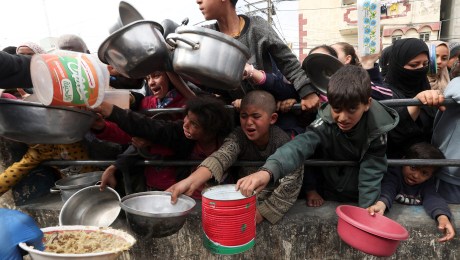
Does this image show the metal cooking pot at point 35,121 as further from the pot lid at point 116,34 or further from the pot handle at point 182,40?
the pot handle at point 182,40

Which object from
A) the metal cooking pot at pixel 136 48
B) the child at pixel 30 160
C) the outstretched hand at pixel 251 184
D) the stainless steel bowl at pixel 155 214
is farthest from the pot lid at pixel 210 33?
the child at pixel 30 160

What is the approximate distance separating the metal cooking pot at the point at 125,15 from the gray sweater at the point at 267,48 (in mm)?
767

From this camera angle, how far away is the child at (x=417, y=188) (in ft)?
6.14

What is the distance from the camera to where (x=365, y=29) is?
253cm

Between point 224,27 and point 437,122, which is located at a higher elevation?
point 224,27

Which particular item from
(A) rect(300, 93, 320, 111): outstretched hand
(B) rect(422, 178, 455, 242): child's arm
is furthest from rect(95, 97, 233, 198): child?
(B) rect(422, 178, 455, 242): child's arm

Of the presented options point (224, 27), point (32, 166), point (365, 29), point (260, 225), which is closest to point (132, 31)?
point (224, 27)

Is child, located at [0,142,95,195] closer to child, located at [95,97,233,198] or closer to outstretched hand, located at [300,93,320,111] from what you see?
child, located at [95,97,233,198]

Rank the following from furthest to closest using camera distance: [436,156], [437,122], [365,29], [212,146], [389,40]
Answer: [389,40], [365,29], [212,146], [437,122], [436,156]

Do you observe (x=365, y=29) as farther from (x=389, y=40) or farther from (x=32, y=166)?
(x=389, y=40)

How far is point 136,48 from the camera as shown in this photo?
5.63 ft

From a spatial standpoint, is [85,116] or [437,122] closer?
[85,116]

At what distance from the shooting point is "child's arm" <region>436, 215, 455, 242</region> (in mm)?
1747

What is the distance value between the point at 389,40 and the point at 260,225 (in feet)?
85.1
